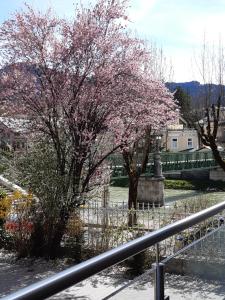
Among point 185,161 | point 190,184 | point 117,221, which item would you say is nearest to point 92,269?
point 117,221

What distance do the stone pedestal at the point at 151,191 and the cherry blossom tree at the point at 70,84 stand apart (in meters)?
17.3

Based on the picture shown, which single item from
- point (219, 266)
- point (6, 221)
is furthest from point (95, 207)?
point (219, 266)

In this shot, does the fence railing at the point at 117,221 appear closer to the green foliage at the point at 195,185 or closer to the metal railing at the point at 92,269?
the metal railing at the point at 92,269

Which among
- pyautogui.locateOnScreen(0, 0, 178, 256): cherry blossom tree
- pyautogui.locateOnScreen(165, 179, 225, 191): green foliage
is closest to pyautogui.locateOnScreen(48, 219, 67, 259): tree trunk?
pyautogui.locateOnScreen(0, 0, 178, 256): cherry blossom tree

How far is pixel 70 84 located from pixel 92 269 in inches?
476

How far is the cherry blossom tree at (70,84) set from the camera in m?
13.8

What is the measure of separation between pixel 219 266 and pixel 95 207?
10155 millimetres

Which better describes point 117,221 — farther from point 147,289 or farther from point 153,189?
point 153,189

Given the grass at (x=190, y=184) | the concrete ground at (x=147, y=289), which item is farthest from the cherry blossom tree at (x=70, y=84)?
the grass at (x=190, y=184)

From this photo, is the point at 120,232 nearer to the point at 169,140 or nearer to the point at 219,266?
the point at 219,266

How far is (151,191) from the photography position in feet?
105

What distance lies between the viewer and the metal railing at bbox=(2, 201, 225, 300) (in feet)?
5.71

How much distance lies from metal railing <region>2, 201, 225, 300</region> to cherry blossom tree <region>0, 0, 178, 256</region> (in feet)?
35.0

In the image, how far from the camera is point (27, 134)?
14.3m
